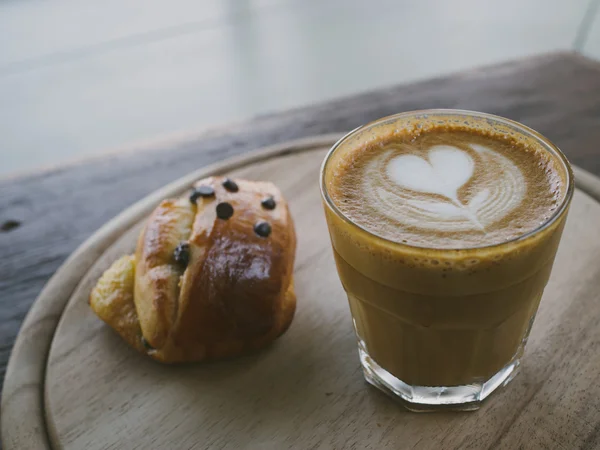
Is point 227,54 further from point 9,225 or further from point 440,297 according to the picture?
point 440,297

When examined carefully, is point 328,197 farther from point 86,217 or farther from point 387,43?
point 387,43

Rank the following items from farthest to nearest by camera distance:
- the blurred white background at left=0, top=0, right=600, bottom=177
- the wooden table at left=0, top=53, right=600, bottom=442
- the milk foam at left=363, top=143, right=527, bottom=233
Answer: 1. the blurred white background at left=0, top=0, right=600, bottom=177
2. the wooden table at left=0, top=53, right=600, bottom=442
3. the milk foam at left=363, top=143, right=527, bottom=233

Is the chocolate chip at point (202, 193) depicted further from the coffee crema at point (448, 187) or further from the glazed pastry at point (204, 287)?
the coffee crema at point (448, 187)

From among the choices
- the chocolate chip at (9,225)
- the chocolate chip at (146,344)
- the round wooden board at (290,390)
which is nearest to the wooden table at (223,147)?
the chocolate chip at (9,225)

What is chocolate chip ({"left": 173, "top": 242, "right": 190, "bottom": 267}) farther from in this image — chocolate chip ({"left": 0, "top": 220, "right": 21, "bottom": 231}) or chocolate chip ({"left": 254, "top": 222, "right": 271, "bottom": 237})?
chocolate chip ({"left": 0, "top": 220, "right": 21, "bottom": 231})

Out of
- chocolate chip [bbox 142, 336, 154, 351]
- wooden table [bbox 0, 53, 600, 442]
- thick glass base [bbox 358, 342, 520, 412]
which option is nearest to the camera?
thick glass base [bbox 358, 342, 520, 412]

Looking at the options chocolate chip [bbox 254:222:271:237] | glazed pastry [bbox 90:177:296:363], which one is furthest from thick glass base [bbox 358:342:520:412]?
chocolate chip [bbox 254:222:271:237]

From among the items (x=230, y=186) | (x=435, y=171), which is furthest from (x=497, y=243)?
(x=230, y=186)
